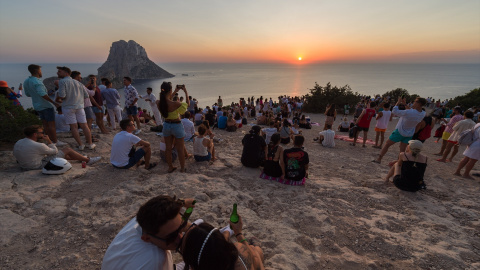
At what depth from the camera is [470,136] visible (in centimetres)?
618

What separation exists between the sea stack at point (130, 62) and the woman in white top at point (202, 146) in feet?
497

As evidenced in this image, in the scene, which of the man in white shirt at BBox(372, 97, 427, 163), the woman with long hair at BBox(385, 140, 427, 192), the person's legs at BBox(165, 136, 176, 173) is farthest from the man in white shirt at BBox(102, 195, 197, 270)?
the man in white shirt at BBox(372, 97, 427, 163)

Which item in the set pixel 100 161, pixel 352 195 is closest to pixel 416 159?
pixel 352 195

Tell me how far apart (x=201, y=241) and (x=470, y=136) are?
27.2ft

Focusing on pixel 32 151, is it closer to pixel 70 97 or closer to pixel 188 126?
pixel 70 97

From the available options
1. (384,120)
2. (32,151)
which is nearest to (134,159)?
(32,151)

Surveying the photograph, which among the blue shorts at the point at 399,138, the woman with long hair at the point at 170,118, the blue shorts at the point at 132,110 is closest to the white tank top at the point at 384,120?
the blue shorts at the point at 399,138

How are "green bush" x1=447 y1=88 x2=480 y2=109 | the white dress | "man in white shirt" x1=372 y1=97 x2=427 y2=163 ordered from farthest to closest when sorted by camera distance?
"green bush" x1=447 y1=88 x2=480 y2=109 < "man in white shirt" x1=372 y1=97 x2=427 y2=163 < the white dress

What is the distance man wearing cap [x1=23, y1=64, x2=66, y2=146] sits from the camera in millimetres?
5340

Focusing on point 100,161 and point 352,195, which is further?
point 100,161

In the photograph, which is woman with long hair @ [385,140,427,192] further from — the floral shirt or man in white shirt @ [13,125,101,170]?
the floral shirt

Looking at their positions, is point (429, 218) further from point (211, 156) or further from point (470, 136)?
point (211, 156)

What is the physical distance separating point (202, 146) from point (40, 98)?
14.4ft

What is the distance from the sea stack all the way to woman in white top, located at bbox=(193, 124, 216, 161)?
497ft
